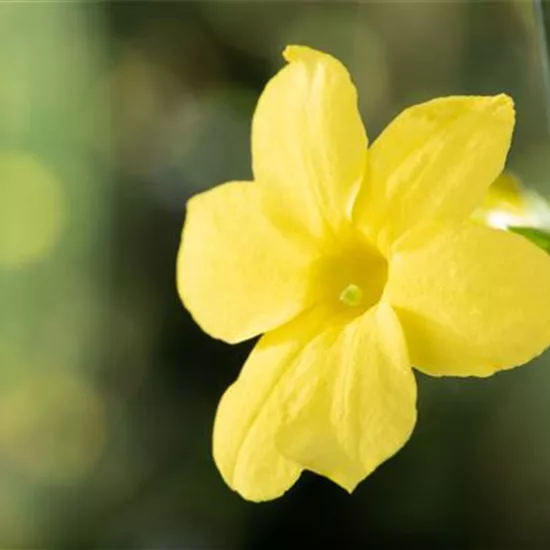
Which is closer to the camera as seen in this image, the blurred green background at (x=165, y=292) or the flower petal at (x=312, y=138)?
the flower petal at (x=312, y=138)

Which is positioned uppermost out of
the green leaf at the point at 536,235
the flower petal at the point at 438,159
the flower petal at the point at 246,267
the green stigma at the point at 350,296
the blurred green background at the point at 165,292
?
the flower petal at the point at 438,159

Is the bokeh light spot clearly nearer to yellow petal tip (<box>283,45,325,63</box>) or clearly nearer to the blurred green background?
the blurred green background

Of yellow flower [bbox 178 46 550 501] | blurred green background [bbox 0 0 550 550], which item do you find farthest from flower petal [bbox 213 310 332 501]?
blurred green background [bbox 0 0 550 550]

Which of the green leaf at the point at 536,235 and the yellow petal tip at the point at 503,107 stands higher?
the yellow petal tip at the point at 503,107

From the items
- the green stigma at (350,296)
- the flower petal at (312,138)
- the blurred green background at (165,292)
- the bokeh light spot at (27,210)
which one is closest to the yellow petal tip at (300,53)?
the flower petal at (312,138)

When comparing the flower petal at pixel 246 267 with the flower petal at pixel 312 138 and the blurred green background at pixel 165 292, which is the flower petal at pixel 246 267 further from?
the blurred green background at pixel 165 292

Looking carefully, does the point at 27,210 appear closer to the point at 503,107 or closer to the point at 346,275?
the point at 346,275

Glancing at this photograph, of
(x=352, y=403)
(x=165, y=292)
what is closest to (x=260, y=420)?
(x=352, y=403)
